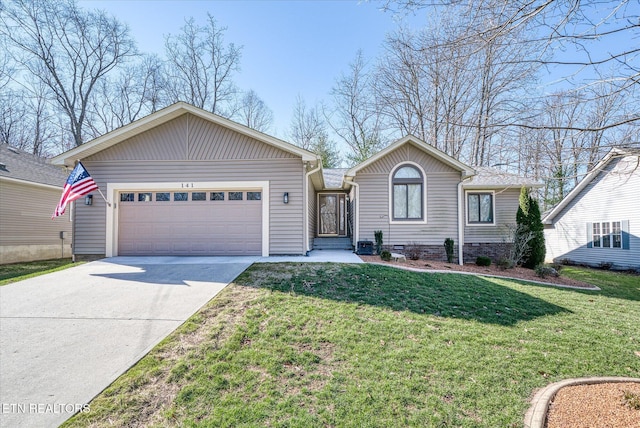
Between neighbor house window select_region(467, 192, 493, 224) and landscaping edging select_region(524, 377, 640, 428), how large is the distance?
9229 millimetres

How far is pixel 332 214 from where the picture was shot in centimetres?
1552

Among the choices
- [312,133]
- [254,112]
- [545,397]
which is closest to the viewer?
[545,397]

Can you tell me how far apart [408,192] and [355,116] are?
41.6 feet

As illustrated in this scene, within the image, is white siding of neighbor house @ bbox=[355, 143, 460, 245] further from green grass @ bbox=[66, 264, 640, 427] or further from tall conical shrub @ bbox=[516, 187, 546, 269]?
green grass @ bbox=[66, 264, 640, 427]

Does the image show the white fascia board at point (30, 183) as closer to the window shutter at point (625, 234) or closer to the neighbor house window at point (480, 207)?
the neighbor house window at point (480, 207)

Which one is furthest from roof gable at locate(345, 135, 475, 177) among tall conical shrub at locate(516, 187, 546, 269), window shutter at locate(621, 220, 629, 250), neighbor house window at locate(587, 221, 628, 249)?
neighbor house window at locate(587, 221, 628, 249)

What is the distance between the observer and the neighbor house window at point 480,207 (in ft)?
39.7

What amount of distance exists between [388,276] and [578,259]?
13.1m

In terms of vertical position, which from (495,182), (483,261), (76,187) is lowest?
(483,261)

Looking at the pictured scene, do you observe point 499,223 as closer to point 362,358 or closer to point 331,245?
point 331,245

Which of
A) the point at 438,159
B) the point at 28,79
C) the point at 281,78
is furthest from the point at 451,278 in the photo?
the point at 28,79

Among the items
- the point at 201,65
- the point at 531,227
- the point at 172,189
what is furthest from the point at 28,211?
the point at 531,227

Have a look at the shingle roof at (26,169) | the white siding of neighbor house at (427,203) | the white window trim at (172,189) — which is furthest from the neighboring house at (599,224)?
the shingle roof at (26,169)

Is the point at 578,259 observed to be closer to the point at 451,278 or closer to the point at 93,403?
the point at 451,278
